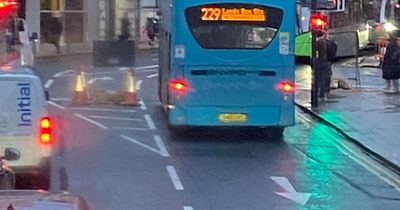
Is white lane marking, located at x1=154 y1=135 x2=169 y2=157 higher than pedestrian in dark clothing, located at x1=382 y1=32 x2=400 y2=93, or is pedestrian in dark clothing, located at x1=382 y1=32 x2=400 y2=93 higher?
pedestrian in dark clothing, located at x1=382 y1=32 x2=400 y2=93

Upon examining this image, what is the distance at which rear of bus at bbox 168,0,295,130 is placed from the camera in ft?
70.6

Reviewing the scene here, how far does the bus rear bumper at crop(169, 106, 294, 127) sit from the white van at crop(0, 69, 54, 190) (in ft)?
22.6

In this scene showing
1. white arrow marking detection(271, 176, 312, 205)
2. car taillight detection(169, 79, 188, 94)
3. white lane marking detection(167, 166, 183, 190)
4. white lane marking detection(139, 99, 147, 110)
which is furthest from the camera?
white lane marking detection(139, 99, 147, 110)

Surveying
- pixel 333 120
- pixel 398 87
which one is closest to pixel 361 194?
pixel 333 120

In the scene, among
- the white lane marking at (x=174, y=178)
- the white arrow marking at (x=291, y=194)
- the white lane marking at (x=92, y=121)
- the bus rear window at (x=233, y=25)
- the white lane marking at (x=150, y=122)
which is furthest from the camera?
the white lane marking at (x=150, y=122)

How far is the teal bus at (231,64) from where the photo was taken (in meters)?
21.5

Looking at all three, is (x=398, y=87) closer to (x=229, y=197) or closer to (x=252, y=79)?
(x=252, y=79)

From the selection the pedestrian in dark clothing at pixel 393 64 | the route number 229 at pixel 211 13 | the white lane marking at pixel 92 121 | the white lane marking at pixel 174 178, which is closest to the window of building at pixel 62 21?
the pedestrian in dark clothing at pixel 393 64

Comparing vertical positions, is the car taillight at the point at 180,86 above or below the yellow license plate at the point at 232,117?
above

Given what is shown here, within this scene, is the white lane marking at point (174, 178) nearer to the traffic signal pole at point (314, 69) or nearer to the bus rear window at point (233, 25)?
the bus rear window at point (233, 25)

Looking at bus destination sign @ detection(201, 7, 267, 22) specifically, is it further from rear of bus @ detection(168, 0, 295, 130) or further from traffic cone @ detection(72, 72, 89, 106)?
traffic cone @ detection(72, 72, 89, 106)

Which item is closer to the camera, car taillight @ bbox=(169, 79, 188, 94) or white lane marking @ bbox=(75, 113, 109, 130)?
car taillight @ bbox=(169, 79, 188, 94)

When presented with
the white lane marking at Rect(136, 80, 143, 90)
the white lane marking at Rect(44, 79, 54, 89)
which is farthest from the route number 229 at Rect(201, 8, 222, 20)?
the white lane marking at Rect(44, 79, 54, 89)

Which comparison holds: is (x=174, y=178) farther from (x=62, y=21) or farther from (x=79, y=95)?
(x=62, y=21)
